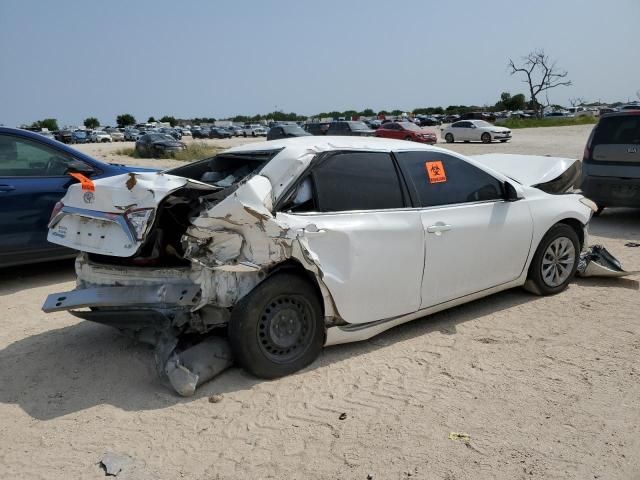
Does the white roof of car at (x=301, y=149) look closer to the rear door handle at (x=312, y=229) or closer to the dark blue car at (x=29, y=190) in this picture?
the rear door handle at (x=312, y=229)

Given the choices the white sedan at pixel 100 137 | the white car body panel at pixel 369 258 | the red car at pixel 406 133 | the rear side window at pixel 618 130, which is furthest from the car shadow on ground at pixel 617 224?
the white sedan at pixel 100 137

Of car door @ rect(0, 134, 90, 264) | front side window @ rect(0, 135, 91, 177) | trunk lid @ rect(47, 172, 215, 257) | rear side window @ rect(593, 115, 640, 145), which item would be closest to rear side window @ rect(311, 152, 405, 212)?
trunk lid @ rect(47, 172, 215, 257)

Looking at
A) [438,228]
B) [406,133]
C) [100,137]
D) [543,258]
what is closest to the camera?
[438,228]

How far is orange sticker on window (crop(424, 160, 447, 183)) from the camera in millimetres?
4641

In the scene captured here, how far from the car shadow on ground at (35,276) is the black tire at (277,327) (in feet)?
12.2

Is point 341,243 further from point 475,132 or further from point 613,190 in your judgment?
point 475,132

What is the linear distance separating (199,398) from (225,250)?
38.6 inches

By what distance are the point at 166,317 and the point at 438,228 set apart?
6.98 ft

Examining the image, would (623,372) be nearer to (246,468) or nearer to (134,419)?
(246,468)

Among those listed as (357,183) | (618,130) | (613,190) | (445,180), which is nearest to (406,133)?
(618,130)

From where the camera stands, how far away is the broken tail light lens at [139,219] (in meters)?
3.71

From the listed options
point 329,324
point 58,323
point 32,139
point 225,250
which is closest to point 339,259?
point 329,324

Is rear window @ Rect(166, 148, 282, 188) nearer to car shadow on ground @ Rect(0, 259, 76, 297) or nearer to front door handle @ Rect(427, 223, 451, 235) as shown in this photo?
front door handle @ Rect(427, 223, 451, 235)

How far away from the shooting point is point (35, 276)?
6.79 m
